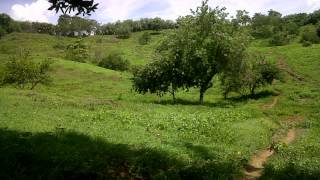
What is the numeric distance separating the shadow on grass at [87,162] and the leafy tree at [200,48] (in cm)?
2728

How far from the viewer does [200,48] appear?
45.9 meters

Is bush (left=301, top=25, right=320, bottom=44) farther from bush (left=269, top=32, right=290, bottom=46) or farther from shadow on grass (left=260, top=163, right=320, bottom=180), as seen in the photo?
shadow on grass (left=260, top=163, right=320, bottom=180)

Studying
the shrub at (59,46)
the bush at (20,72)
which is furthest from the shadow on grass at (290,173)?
the shrub at (59,46)

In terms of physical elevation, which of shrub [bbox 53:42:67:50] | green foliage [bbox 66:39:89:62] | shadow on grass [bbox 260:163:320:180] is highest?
shrub [bbox 53:42:67:50]

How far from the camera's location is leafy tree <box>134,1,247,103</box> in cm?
4584

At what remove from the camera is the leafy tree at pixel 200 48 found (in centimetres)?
4584

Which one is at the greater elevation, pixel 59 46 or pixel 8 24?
pixel 8 24

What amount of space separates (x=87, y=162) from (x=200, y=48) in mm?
32049

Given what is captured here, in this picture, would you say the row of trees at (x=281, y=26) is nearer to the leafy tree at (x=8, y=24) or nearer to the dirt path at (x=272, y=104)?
the dirt path at (x=272, y=104)

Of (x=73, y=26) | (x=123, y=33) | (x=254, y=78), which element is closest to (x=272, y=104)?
(x=254, y=78)

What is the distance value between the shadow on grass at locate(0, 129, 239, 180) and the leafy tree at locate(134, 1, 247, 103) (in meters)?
27.3

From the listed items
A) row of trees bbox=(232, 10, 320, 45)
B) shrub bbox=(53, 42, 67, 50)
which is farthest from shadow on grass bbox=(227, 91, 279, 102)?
shrub bbox=(53, 42, 67, 50)

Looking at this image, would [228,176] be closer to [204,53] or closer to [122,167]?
[122,167]

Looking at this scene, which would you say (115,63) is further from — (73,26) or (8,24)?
(8,24)
